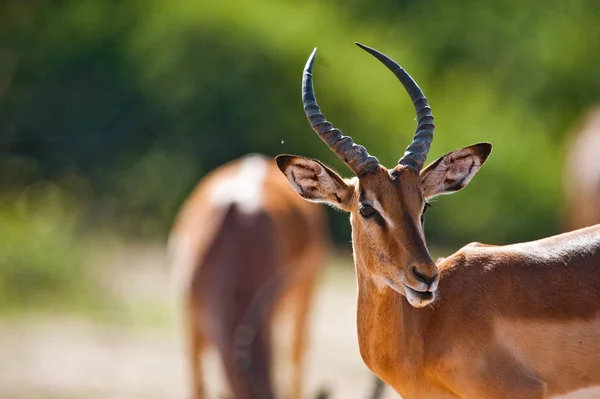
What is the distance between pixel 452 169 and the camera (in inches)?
253

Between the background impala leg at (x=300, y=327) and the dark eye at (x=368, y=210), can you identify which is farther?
the background impala leg at (x=300, y=327)

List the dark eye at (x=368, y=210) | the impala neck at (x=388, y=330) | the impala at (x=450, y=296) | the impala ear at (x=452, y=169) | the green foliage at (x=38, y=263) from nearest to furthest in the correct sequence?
the impala at (x=450, y=296), the dark eye at (x=368, y=210), the impala neck at (x=388, y=330), the impala ear at (x=452, y=169), the green foliage at (x=38, y=263)

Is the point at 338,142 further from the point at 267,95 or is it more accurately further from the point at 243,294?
the point at 267,95

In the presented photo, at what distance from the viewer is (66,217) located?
55.3 feet

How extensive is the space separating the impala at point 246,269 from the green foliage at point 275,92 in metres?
6.23

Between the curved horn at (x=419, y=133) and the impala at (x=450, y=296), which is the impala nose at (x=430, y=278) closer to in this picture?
the impala at (x=450, y=296)

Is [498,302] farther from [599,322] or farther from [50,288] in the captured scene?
[50,288]

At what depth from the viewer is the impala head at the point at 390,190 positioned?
5762 mm

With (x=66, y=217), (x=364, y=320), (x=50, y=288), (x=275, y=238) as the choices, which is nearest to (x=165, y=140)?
(x=66, y=217)

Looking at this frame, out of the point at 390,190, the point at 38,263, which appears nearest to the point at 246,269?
the point at 390,190

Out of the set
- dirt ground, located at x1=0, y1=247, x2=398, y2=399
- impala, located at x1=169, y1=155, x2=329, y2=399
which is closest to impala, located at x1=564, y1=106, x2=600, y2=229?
dirt ground, located at x1=0, y1=247, x2=398, y2=399

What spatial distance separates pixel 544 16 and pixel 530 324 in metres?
14.9

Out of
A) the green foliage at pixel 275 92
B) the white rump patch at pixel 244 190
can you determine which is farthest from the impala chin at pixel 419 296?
the green foliage at pixel 275 92

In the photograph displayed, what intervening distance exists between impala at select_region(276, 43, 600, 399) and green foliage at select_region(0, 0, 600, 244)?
11.4 meters
